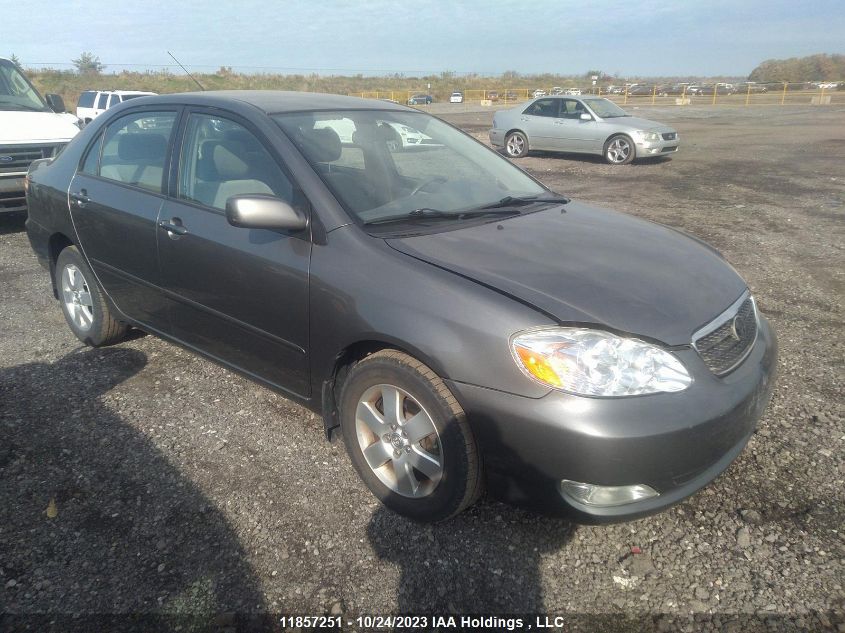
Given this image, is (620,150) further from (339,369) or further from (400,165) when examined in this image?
(339,369)

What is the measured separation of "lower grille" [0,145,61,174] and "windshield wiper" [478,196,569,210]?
6.71 m

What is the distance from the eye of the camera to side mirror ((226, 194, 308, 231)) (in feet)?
8.82

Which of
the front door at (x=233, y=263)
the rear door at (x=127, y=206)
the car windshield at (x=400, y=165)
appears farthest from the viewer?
the rear door at (x=127, y=206)

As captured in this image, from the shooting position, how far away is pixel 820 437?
3236 mm

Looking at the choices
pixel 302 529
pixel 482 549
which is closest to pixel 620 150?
pixel 482 549

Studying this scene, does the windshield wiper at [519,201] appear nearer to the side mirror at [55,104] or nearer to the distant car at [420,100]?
the side mirror at [55,104]

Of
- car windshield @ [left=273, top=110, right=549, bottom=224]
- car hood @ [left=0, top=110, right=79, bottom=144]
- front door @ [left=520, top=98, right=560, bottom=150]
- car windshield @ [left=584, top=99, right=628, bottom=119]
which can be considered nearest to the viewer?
car windshield @ [left=273, top=110, right=549, bottom=224]

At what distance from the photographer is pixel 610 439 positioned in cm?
214

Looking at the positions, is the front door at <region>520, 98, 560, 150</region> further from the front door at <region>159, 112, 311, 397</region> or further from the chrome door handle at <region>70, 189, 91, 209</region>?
the front door at <region>159, 112, 311, 397</region>

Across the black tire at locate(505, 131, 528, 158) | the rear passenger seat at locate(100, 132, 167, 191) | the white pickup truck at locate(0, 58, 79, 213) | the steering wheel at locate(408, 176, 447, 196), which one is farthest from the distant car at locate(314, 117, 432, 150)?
the black tire at locate(505, 131, 528, 158)

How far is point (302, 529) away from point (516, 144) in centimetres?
1417

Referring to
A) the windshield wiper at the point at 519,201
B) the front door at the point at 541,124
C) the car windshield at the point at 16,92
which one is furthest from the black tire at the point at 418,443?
the front door at the point at 541,124

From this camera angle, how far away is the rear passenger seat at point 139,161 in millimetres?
3631

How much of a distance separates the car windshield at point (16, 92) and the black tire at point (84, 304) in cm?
513
